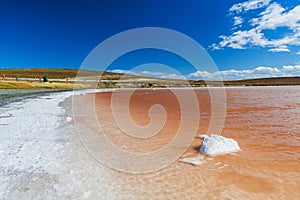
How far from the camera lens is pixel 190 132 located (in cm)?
835

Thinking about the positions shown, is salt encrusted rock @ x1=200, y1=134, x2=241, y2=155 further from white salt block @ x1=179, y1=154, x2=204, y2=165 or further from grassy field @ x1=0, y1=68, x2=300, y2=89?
grassy field @ x1=0, y1=68, x2=300, y2=89

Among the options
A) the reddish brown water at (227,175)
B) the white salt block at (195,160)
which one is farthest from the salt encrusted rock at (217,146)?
the white salt block at (195,160)

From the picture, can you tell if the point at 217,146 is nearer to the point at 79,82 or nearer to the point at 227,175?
the point at 227,175

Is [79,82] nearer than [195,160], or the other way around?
[195,160]

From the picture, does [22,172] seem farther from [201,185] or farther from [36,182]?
[201,185]

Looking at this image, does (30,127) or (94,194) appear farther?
(30,127)

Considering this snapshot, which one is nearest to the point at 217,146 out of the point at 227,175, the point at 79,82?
the point at 227,175

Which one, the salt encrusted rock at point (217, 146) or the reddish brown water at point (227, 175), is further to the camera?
the salt encrusted rock at point (217, 146)

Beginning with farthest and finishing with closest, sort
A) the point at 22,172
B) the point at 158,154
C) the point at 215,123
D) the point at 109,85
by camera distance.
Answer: the point at 109,85, the point at 215,123, the point at 158,154, the point at 22,172

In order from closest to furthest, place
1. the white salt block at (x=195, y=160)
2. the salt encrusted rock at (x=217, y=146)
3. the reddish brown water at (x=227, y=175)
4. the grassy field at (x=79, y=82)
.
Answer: the reddish brown water at (x=227, y=175) < the white salt block at (x=195, y=160) < the salt encrusted rock at (x=217, y=146) < the grassy field at (x=79, y=82)

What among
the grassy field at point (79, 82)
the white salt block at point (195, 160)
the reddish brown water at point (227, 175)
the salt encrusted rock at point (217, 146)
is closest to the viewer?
the reddish brown water at point (227, 175)

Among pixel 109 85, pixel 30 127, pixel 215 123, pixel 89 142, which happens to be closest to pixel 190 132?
pixel 215 123

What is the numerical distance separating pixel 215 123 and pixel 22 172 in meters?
8.18

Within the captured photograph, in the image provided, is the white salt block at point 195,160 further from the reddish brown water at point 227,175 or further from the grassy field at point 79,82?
the grassy field at point 79,82
